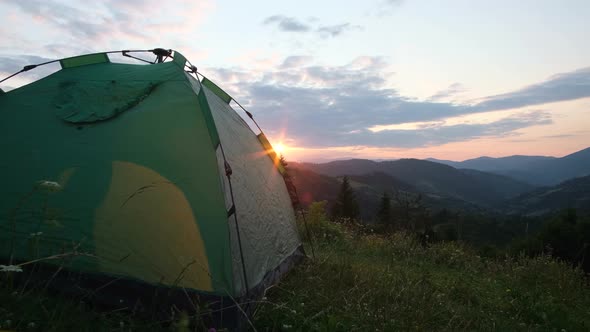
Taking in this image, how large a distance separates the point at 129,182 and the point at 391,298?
340 centimetres

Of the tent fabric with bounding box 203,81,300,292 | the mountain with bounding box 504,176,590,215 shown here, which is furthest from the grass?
the mountain with bounding box 504,176,590,215

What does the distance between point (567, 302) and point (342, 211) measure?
46.6 m

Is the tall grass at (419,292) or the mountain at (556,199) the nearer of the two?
the tall grass at (419,292)

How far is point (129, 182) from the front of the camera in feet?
12.6

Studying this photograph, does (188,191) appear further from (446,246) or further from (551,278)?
(446,246)

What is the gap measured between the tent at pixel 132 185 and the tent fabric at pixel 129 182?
0.01 meters

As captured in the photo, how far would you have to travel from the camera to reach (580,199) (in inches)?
6142

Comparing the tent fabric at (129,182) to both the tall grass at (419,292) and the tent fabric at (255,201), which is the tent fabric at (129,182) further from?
the tall grass at (419,292)

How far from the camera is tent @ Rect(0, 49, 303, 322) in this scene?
3705 mm

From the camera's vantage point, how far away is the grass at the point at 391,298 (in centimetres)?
297

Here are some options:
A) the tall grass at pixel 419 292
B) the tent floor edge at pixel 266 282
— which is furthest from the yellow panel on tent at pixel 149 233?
the tall grass at pixel 419 292

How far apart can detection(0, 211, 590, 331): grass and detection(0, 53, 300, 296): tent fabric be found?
0.52 metres

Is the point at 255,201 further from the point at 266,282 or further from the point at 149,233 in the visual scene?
the point at 149,233

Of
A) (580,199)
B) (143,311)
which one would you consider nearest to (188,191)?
(143,311)
